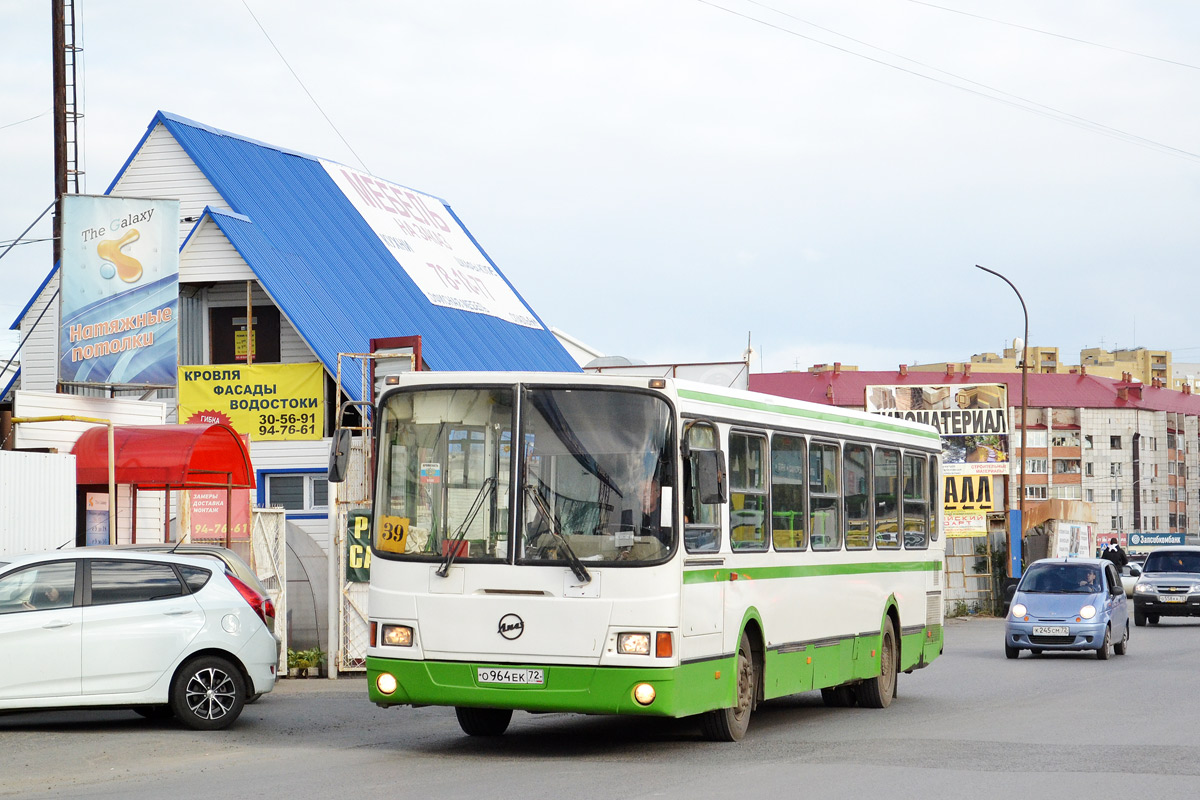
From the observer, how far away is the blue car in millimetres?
25312

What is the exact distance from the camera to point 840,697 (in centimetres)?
1741

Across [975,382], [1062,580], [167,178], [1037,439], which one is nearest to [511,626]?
[1062,580]

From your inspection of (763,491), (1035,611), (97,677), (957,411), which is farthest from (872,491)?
(957,411)

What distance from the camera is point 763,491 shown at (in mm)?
13703

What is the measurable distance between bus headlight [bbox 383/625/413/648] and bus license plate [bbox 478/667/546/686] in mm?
646

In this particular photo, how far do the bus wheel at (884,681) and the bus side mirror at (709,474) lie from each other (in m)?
5.49

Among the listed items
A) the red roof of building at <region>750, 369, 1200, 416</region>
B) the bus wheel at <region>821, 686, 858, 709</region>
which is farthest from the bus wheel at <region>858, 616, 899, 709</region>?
the red roof of building at <region>750, 369, 1200, 416</region>

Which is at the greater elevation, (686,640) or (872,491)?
(872,491)

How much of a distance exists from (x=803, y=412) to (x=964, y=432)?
3237 cm

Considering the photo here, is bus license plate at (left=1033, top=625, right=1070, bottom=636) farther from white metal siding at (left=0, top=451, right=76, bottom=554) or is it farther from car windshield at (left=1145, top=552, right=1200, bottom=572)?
white metal siding at (left=0, top=451, right=76, bottom=554)

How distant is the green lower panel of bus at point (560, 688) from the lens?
455 inches

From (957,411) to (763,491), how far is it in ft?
111

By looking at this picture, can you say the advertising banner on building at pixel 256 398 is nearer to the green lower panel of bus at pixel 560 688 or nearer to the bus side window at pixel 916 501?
the bus side window at pixel 916 501

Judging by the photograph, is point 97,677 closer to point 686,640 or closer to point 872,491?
point 686,640
